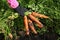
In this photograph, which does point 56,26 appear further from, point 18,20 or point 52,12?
point 18,20

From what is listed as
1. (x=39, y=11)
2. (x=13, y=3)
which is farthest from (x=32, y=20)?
Answer: (x=13, y=3)

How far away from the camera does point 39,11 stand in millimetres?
2152

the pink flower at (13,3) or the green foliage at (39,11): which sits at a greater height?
the pink flower at (13,3)

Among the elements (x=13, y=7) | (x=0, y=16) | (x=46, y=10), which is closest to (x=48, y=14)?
(x=46, y=10)

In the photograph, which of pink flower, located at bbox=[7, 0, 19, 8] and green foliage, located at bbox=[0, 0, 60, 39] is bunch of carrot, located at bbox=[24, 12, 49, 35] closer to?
green foliage, located at bbox=[0, 0, 60, 39]

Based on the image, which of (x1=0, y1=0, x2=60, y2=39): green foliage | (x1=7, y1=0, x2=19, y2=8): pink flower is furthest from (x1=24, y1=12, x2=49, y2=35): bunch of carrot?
(x1=7, y1=0, x2=19, y2=8): pink flower

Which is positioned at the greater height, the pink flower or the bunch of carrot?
the pink flower

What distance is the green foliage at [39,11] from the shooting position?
207 centimetres

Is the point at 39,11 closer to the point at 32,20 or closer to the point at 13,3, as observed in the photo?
the point at 32,20

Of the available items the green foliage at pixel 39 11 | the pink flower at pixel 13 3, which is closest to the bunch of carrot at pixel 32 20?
the green foliage at pixel 39 11

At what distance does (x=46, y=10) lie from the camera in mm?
A: 2162

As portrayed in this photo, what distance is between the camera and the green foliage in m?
2.07

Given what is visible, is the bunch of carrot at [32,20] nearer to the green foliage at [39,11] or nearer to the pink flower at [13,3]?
the green foliage at [39,11]

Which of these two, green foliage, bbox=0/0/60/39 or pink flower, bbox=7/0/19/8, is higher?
pink flower, bbox=7/0/19/8
